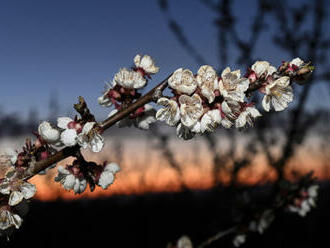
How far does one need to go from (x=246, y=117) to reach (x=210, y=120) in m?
0.18

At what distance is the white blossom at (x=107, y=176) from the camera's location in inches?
64.9

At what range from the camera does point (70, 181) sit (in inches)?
63.1

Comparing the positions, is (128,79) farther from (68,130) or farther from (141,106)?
(68,130)

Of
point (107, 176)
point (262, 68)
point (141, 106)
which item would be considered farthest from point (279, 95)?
point (107, 176)

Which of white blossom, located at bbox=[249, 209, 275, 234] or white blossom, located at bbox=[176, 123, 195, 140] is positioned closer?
white blossom, located at bbox=[176, 123, 195, 140]

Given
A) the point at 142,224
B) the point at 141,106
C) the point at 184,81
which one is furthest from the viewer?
the point at 142,224

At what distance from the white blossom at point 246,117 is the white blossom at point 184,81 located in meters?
0.24

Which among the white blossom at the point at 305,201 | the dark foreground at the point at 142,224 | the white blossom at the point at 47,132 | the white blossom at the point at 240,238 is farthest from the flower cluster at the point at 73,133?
the dark foreground at the point at 142,224

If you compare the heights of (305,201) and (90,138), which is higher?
(90,138)

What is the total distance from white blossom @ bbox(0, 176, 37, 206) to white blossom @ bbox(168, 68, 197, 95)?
0.68 meters

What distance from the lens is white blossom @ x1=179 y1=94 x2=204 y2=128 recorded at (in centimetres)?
134

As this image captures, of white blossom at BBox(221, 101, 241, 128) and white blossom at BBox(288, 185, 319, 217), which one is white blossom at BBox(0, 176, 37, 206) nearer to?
white blossom at BBox(221, 101, 241, 128)

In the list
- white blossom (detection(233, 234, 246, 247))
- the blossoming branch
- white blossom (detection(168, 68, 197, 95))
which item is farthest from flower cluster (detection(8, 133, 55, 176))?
white blossom (detection(233, 234, 246, 247))

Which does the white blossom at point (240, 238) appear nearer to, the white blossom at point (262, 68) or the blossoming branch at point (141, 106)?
the blossoming branch at point (141, 106)
